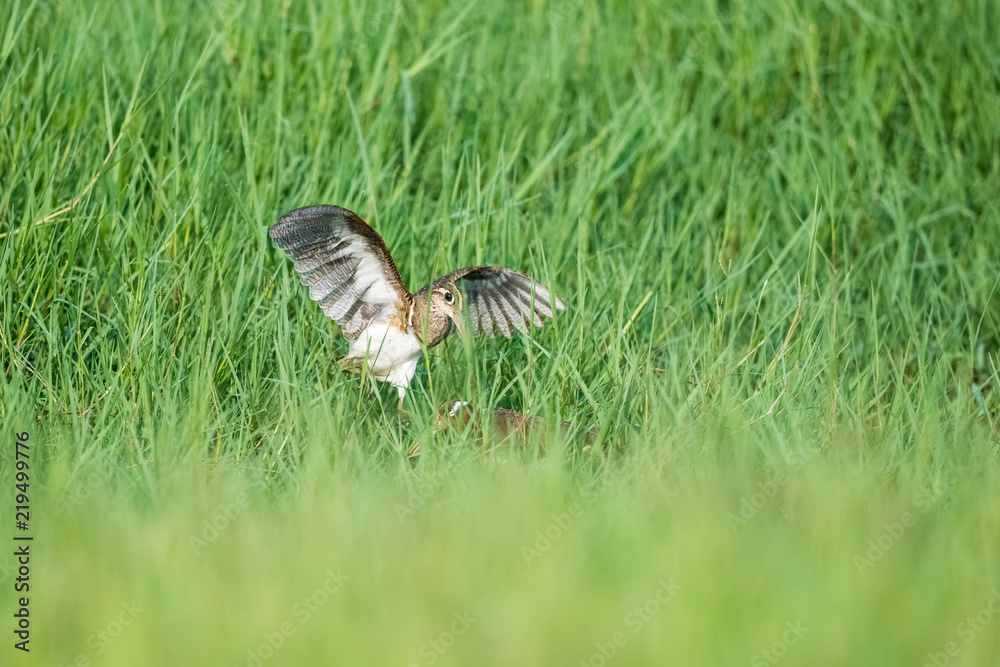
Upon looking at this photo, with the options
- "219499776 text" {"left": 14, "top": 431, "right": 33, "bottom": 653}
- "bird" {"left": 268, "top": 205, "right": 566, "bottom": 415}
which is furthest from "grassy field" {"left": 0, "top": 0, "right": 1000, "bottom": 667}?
"bird" {"left": 268, "top": 205, "right": 566, "bottom": 415}

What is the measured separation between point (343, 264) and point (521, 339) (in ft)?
2.43

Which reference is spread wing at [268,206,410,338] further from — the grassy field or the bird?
the grassy field

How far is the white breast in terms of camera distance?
3.35 meters

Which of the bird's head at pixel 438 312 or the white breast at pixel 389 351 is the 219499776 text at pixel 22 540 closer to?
the white breast at pixel 389 351

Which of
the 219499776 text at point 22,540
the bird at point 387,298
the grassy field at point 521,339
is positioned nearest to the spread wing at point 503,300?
the bird at point 387,298

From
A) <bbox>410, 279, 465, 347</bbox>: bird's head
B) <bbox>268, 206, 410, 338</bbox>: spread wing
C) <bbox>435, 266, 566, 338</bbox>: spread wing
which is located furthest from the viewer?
<bbox>435, 266, 566, 338</bbox>: spread wing

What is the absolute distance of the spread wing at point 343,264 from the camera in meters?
3.14

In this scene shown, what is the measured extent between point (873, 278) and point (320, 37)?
258cm

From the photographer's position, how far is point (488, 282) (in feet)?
→ 11.2

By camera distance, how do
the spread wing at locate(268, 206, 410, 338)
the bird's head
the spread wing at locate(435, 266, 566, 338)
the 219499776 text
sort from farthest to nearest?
the spread wing at locate(435, 266, 566, 338) → the bird's head → the spread wing at locate(268, 206, 410, 338) → the 219499776 text

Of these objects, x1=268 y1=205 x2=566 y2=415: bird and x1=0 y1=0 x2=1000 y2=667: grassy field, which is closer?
x1=0 y1=0 x2=1000 y2=667: grassy field

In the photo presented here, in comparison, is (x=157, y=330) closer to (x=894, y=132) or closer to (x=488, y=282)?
(x=488, y=282)

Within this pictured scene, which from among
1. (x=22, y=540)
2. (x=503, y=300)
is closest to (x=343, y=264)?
(x=503, y=300)

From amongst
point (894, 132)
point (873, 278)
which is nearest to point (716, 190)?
point (873, 278)
